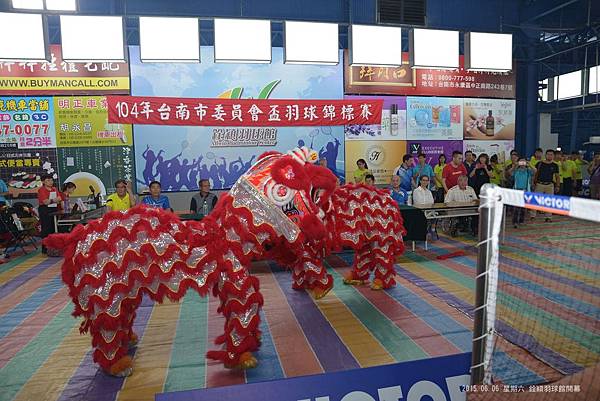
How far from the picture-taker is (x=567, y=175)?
910 centimetres

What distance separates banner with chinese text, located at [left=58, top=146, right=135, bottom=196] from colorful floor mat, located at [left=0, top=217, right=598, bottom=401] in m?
2.94

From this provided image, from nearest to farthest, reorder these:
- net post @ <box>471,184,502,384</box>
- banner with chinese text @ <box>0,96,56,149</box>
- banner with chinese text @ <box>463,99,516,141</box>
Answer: net post @ <box>471,184,502,384</box>, banner with chinese text @ <box>0,96,56,149</box>, banner with chinese text @ <box>463,99,516,141</box>

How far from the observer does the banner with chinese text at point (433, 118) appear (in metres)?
8.70

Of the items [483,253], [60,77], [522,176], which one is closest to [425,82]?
[522,176]

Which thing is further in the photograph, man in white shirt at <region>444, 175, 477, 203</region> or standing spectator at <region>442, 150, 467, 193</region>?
standing spectator at <region>442, 150, 467, 193</region>

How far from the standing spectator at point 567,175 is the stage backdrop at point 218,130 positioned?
4661 mm

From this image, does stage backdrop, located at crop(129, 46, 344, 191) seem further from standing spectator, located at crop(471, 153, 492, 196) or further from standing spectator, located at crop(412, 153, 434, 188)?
standing spectator, located at crop(471, 153, 492, 196)

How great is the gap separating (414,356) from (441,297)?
1258mm

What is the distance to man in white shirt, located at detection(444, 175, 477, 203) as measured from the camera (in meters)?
6.67

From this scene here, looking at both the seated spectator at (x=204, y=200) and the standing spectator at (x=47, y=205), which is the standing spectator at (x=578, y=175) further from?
the standing spectator at (x=47, y=205)

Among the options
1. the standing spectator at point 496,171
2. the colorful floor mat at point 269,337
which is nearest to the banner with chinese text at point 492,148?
the standing spectator at point 496,171

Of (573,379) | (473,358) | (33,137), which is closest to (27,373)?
(473,358)

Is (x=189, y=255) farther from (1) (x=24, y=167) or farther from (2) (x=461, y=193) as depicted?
(1) (x=24, y=167)

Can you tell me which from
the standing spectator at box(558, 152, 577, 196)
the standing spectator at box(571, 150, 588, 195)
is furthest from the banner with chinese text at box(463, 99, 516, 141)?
the standing spectator at box(571, 150, 588, 195)
